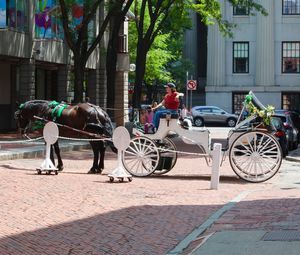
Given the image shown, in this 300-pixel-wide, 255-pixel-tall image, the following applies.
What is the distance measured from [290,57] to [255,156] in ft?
145

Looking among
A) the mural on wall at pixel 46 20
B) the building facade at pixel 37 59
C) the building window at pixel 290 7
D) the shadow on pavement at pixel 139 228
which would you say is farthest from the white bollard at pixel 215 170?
the building window at pixel 290 7

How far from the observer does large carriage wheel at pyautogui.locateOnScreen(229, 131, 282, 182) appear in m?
15.2

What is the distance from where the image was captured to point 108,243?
8602 millimetres

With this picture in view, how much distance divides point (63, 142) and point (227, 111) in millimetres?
34339

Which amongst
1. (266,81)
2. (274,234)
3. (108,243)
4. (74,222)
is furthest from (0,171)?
(266,81)

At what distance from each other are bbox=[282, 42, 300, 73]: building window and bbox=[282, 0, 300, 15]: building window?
9.01 feet

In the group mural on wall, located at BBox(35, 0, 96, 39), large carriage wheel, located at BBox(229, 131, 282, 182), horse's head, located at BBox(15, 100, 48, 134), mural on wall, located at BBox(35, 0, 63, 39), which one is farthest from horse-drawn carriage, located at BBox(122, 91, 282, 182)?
mural on wall, located at BBox(35, 0, 63, 39)

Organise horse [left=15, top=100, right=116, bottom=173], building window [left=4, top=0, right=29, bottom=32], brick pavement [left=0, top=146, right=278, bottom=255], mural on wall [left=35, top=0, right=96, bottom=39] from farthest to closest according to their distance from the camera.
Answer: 1. mural on wall [left=35, top=0, right=96, bottom=39]
2. building window [left=4, top=0, right=29, bottom=32]
3. horse [left=15, top=100, right=116, bottom=173]
4. brick pavement [left=0, top=146, right=278, bottom=255]

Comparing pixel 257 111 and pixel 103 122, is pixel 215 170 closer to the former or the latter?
pixel 257 111

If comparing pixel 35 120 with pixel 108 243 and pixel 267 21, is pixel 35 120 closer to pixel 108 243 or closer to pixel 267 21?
pixel 108 243

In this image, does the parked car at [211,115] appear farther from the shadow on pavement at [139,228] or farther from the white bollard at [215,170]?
the shadow on pavement at [139,228]

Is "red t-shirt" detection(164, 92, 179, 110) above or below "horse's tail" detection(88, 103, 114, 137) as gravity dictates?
above

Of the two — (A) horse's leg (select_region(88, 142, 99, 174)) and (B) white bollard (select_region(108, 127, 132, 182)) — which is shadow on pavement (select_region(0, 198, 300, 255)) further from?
(A) horse's leg (select_region(88, 142, 99, 174))

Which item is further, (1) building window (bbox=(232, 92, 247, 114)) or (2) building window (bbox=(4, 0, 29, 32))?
(1) building window (bbox=(232, 92, 247, 114))
